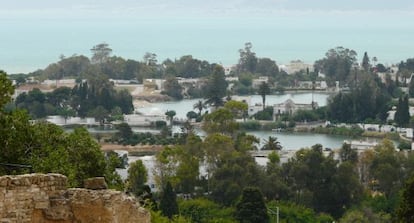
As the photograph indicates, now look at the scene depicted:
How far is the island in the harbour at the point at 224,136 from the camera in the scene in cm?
1283

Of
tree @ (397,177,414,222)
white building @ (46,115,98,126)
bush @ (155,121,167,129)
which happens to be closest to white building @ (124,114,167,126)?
bush @ (155,121,167,129)

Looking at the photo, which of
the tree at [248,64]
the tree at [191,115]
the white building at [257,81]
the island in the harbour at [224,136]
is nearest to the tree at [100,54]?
the island in the harbour at [224,136]

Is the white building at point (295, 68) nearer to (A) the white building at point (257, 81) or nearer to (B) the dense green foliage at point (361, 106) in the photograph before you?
(A) the white building at point (257, 81)

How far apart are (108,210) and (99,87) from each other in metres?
55.4

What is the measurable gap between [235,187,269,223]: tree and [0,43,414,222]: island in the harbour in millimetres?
35

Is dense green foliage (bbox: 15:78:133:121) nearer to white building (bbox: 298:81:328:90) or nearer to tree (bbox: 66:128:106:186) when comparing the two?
white building (bbox: 298:81:328:90)

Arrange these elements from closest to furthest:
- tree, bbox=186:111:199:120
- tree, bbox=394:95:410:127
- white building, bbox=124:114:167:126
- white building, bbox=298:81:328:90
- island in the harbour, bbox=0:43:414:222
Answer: island in the harbour, bbox=0:43:414:222 < tree, bbox=394:95:410:127 < white building, bbox=124:114:167:126 < tree, bbox=186:111:199:120 < white building, bbox=298:81:328:90

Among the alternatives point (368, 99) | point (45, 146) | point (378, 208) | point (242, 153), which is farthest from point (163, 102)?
point (45, 146)

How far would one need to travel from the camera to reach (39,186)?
22.9 ft

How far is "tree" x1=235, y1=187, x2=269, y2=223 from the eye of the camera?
2448 centimetres

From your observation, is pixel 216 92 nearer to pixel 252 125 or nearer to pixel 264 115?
pixel 252 125

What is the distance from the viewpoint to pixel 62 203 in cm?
709

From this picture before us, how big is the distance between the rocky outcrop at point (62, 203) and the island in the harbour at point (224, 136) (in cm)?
276

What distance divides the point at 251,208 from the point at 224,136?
411 inches
